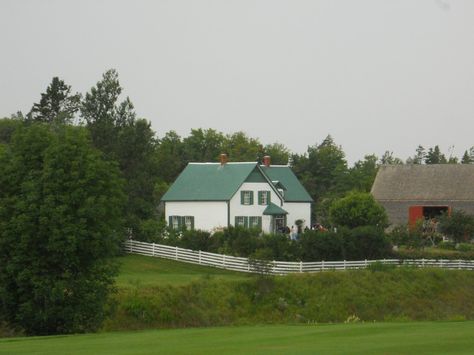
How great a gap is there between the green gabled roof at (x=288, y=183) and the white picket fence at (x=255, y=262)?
17.8m

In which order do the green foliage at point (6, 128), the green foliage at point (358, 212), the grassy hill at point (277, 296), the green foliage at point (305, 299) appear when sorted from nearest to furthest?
the green foliage at point (305, 299), the grassy hill at point (277, 296), the green foliage at point (358, 212), the green foliage at point (6, 128)

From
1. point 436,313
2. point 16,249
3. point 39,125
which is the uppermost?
point 39,125

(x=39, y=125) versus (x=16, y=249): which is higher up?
(x=39, y=125)

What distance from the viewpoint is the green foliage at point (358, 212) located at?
6047 cm

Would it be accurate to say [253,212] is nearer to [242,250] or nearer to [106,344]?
[242,250]

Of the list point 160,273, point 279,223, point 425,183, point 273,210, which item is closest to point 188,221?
point 273,210

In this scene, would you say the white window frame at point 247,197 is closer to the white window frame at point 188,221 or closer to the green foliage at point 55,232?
the white window frame at point 188,221

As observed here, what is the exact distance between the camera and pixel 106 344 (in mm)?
24672

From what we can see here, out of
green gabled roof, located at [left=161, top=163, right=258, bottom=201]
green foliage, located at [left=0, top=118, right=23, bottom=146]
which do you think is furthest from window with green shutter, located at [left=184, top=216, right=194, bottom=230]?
green foliage, located at [left=0, top=118, right=23, bottom=146]

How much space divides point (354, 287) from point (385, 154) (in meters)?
91.8

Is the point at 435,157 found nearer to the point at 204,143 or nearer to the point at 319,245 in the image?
the point at 204,143

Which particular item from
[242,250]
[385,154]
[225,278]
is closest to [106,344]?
[225,278]

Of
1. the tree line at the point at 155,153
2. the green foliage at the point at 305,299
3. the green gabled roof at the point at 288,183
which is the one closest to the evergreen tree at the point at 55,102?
the tree line at the point at 155,153

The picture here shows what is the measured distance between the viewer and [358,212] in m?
60.5
